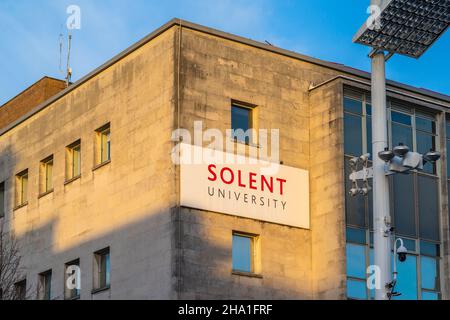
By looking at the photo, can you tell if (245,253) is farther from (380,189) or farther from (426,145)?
(380,189)

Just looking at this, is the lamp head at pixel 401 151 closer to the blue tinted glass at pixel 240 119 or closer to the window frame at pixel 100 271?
the blue tinted glass at pixel 240 119

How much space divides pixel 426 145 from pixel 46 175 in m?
14.6

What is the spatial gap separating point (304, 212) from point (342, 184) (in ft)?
5.57

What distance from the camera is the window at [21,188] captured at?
140 ft

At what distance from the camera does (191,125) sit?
34.3 meters

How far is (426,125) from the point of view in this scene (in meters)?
39.6

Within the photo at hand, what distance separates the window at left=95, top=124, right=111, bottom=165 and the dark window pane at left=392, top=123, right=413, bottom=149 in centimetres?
1018

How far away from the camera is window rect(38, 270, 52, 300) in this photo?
39525mm

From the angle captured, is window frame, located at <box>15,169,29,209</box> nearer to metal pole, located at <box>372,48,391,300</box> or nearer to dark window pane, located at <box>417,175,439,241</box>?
dark window pane, located at <box>417,175,439,241</box>

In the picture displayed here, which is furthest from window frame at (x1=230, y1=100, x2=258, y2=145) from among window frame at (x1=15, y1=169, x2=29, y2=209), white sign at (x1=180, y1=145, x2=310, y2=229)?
window frame at (x1=15, y1=169, x2=29, y2=209)

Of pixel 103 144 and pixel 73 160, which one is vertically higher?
pixel 103 144

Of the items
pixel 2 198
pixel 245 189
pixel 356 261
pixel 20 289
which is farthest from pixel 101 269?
pixel 2 198

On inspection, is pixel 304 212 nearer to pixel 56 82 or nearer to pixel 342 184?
pixel 342 184

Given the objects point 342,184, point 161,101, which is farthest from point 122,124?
point 342,184
